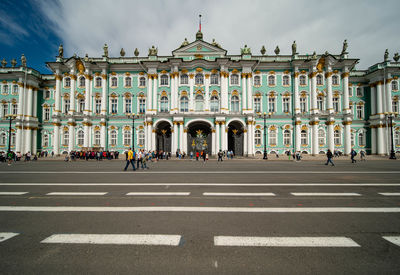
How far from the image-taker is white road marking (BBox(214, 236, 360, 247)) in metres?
2.82

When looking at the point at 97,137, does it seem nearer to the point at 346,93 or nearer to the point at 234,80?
the point at 234,80

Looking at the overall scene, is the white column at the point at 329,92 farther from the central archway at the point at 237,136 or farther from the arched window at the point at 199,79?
the arched window at the point at 199,79

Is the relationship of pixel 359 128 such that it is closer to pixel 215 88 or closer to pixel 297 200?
pixel 215 88

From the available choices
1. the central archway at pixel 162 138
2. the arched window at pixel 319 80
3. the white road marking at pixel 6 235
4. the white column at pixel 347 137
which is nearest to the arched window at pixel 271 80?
the arched window at pixel 319 80

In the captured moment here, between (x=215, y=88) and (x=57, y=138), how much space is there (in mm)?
27194

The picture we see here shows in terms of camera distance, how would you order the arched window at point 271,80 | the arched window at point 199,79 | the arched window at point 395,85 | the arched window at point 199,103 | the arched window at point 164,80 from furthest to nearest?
1. the arched window at point 395,85
2. the arched window at point 271,80
3. the arched window at point 164,80
4. the arched window at point 199,79
5. the arched window at point 199,103

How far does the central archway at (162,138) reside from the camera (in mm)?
28594

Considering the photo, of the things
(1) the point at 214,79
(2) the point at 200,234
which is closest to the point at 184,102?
(1) the point at 214,79

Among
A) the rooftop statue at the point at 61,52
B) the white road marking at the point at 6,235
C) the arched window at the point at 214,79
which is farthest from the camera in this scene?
the rooftop statue at the point at 61,52

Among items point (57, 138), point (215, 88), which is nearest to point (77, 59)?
point (57, 138)

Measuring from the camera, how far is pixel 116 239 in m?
2.99

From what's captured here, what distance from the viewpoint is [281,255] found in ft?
8.34

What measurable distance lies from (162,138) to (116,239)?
26.9 meters

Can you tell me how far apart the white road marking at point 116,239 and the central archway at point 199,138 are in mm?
24216
